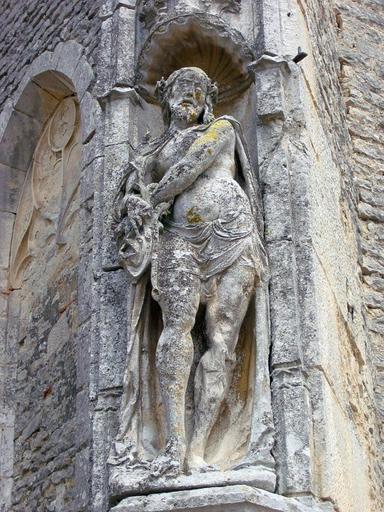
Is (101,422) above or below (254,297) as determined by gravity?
below

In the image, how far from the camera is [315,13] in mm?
6996

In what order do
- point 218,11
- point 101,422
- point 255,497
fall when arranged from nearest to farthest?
point 255,497, point 101,422, point 218,11

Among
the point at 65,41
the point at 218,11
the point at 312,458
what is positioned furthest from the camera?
the point at 65,41

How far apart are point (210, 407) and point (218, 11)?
2283 millimetres

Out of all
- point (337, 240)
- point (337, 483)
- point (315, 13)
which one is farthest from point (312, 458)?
point (315, 13)

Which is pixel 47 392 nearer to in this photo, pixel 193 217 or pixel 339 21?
pixel 193 217

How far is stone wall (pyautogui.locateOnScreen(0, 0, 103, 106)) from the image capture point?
7629mm

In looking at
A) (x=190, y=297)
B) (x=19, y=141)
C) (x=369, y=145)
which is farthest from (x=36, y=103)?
(x=190, y=297)

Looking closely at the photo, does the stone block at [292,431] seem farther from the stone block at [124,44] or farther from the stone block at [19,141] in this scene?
the stone block at [19,141]

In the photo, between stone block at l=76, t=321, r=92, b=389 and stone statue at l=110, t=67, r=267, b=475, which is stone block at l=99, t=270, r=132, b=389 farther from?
stone block at l=76, t=321, r=92, b=389

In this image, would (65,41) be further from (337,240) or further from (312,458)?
(312,458)

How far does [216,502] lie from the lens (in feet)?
14.9

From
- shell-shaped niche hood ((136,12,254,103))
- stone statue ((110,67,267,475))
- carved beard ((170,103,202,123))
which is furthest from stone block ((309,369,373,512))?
shell-shaped niche hood ((136,12,254,103))

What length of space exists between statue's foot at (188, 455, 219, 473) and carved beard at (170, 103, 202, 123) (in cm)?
174
